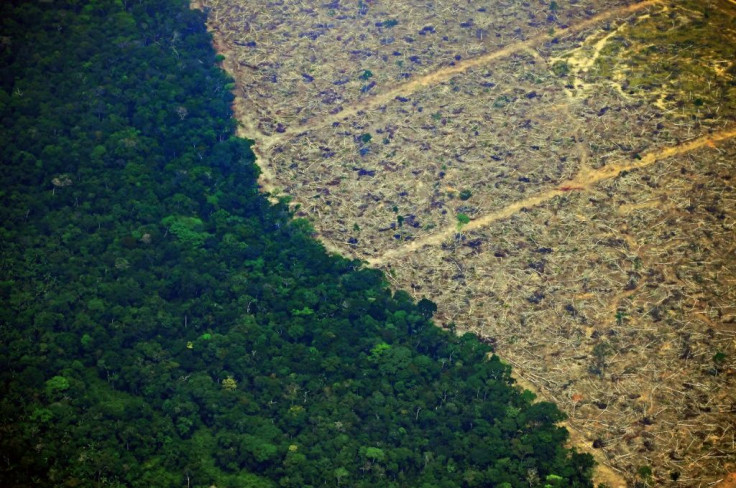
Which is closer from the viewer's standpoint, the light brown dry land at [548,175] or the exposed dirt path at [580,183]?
the light brown dry land at [548,175]

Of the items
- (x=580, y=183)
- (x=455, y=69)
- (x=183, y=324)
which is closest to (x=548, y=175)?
(x=580, y=183)

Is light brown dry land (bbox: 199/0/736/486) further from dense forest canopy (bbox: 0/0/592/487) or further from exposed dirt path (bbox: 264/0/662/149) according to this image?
dense forest canopy (bbox: 0/0/592/487)

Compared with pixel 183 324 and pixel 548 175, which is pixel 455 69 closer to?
pixel 548 175

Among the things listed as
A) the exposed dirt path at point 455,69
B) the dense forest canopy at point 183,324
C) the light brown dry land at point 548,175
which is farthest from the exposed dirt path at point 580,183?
the exposed dirt path at point 455,69

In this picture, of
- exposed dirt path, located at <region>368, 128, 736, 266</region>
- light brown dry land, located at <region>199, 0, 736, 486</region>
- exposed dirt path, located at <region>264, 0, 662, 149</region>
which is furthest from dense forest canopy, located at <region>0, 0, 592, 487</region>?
exposed dirt path, located at <region>264, 0, 662, 149</region>

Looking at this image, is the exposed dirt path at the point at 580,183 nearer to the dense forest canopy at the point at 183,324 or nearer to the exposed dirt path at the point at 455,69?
the dense forest canopy at the point at 183,324

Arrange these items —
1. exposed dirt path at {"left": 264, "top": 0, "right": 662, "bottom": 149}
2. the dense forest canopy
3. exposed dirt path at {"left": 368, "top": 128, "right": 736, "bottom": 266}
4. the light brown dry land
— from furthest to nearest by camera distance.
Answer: exposed dirt path at {"left": 264, "top": 0, "right": 662, "bottom": 149}
exposed dirt path at {"left": 368, "top": 128, "right": 736, "bottom": 266}
the light brown dry land
the dense forest canopy
